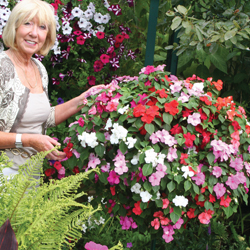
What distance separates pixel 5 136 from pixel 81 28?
1.20m

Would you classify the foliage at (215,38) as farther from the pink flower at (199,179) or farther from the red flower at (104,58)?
the pink flower at (199,179)

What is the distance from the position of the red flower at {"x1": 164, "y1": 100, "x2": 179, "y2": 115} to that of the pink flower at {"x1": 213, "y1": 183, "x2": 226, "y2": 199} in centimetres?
37

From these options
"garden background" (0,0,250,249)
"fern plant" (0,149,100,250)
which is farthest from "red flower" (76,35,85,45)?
"fern plant" (0,149,100,250)

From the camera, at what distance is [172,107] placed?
→ 1265mm

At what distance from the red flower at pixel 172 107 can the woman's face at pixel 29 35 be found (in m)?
0.73

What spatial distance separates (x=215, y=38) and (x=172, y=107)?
0.61m

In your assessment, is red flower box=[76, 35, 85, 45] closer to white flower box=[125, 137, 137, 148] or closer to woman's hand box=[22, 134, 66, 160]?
woman's hand box=[22, 134, 66, 160]

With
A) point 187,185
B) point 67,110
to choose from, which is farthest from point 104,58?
point 187,185

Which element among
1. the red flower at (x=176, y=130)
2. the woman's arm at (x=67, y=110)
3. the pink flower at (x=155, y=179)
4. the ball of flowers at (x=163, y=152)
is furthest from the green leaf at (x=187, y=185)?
the woman's arm at (x=67, y=110)

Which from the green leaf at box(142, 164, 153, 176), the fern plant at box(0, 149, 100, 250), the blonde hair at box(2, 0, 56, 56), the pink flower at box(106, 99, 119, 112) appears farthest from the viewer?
the blonde hair at box(2, 0, 56, 56)

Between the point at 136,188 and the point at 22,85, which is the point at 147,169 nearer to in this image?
the point at 136,188

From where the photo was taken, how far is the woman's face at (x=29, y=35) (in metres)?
1.44

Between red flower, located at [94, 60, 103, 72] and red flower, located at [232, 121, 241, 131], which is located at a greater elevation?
red flower, located at [94, 60, 103, 72]

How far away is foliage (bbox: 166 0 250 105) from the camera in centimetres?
166
